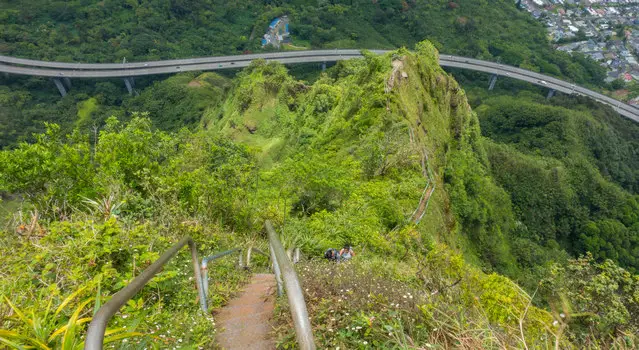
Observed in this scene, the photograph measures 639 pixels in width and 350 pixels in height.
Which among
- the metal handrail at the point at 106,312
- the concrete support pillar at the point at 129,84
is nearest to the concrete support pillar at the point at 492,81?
the concrete support pillar at the point at 129,84

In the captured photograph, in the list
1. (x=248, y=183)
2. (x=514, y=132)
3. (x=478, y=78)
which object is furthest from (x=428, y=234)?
(x=478, y=78)

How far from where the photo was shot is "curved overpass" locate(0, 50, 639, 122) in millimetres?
76188

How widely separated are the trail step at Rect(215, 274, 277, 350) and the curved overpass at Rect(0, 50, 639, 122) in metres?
81.0

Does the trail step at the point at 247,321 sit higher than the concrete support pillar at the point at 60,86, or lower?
higher

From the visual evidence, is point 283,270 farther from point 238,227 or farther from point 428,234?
point 428,234

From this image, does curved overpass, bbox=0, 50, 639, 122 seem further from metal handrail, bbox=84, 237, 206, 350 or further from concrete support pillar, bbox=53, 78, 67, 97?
metal handrail, bbox=84, 237, 206, 350

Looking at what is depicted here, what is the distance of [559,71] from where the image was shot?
96062 mm

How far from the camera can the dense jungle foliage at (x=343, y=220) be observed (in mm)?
4445

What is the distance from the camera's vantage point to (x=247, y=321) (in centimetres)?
526

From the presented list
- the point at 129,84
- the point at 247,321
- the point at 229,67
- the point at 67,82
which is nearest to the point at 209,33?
the point at 229,67

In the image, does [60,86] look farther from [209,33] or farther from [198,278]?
[198,278]

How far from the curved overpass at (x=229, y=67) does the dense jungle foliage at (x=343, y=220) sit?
36440 mm

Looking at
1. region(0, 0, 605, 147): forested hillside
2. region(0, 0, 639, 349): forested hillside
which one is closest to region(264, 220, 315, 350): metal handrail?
region(0, 0, 639, 349): forested hillside

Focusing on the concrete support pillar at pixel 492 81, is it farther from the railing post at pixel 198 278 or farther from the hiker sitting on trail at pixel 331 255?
the railing post at pixel 198 278
